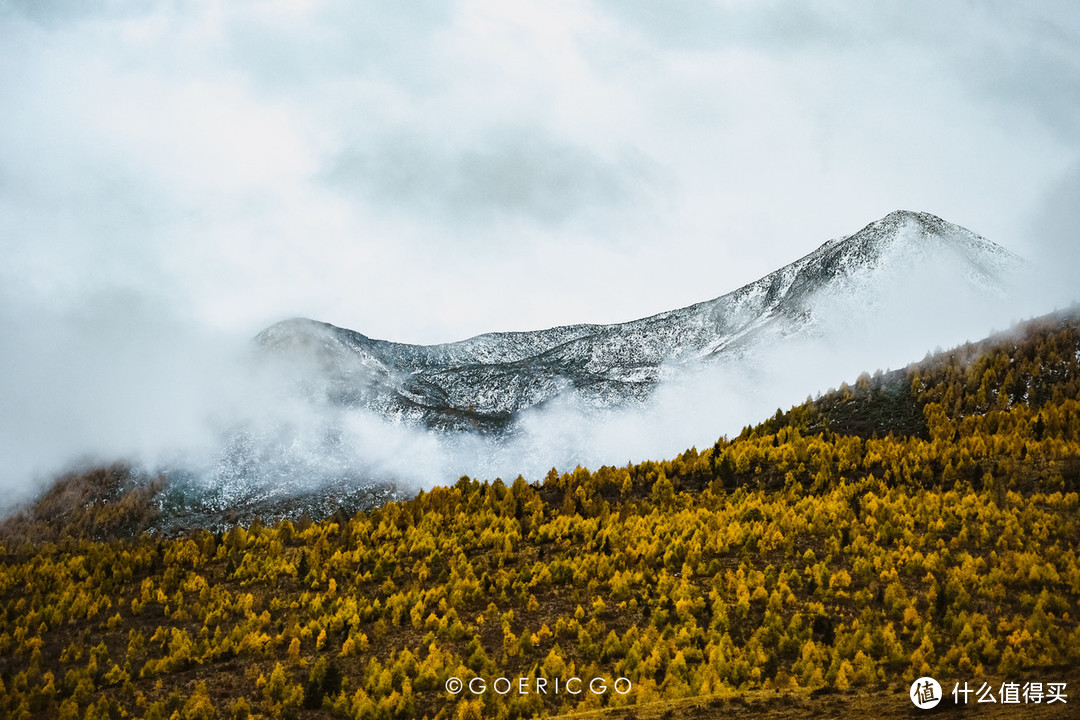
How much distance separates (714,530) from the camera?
3791cm

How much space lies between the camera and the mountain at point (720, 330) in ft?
529

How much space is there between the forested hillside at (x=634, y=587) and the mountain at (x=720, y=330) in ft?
365

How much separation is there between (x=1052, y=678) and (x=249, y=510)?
13689cm

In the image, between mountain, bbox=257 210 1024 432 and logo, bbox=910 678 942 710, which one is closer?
logo, bbox=910 678 942 710

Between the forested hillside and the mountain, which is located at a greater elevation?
the mountain

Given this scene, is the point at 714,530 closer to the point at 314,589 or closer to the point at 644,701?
the point at 644,701

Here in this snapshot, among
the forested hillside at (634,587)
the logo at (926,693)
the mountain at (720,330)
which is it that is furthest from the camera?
the mountain at (720,330)

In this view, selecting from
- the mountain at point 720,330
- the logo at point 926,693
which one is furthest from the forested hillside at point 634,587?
the mountain at point 720,330

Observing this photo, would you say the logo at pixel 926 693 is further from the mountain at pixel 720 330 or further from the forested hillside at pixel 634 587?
the mountain at pixel 720 330

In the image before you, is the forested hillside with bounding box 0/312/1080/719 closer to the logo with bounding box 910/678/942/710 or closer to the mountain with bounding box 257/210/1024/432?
the logo with bounding box 910/678/942/710

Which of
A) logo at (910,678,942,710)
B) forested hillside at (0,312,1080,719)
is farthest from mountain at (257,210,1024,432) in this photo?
logo at (910,678,942,710)

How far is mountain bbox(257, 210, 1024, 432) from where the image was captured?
6353 inches

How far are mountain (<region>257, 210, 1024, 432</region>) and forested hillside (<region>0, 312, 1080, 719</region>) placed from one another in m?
111

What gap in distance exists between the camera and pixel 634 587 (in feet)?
105
